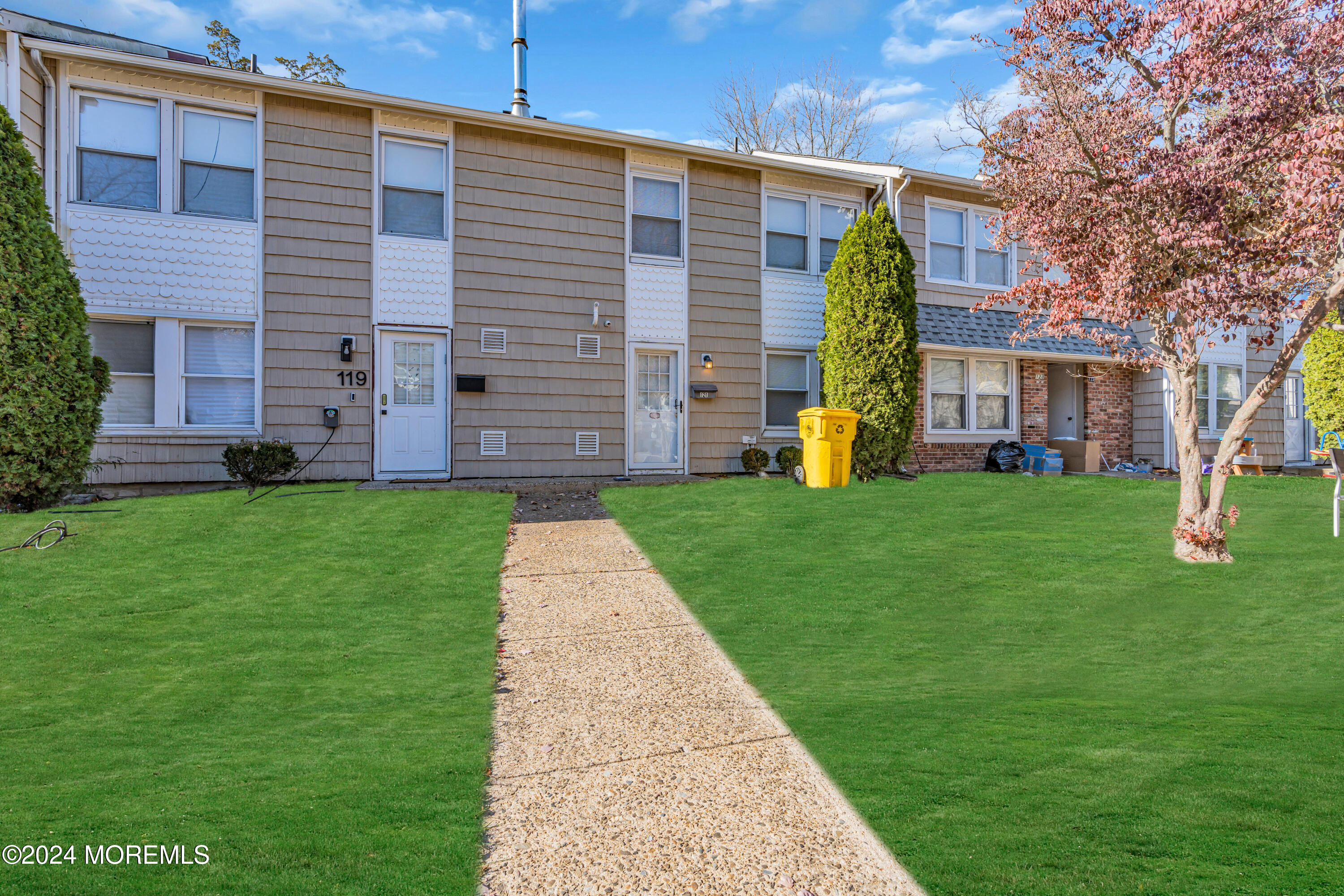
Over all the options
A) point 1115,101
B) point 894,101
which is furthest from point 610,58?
point 1115,101

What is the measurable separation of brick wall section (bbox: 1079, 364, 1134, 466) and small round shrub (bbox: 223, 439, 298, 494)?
14593mm

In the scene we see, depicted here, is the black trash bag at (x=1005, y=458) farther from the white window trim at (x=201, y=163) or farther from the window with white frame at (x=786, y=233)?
the white window trim at (x=201, y=163)

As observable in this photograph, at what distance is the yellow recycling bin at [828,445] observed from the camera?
33.9ft

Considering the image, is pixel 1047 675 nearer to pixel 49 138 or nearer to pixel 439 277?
pixel 439 277

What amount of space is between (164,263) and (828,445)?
9023 mm

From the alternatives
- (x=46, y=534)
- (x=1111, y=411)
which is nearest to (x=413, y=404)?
(x=46, y=534)

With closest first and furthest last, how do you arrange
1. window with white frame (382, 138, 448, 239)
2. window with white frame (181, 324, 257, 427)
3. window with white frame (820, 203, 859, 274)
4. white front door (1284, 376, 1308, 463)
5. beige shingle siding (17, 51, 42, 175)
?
beige shingle siding (17, 51, 42, 175) → window with white frame (181, 324, 257, 427) → window with white frame (382, 138, 448, 239) → window with white frame (820, 203, 859, 274) → white front door (1284, 376, 1308, 463)

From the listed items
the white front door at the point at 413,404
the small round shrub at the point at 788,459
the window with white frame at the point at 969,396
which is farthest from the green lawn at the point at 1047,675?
the window with white frame at the point at 969,396

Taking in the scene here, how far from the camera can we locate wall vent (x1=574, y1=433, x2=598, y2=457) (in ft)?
37.0

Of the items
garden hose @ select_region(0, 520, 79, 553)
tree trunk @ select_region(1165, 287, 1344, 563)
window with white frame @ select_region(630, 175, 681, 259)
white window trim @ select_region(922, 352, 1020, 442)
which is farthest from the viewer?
white window trim @ select_region(922, 352, 1020, 442)

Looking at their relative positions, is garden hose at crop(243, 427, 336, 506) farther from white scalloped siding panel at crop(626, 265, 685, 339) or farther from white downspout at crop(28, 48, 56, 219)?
white scalloped siding panel at crop(626, 265, 685, 339)

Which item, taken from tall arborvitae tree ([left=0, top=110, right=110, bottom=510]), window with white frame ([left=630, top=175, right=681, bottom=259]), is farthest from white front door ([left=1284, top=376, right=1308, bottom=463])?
tall arborvitae tree ([left=0, top=110, right=110, bottom=510])

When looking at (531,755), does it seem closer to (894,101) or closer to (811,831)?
(811,831)

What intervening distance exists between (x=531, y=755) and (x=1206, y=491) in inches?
499
